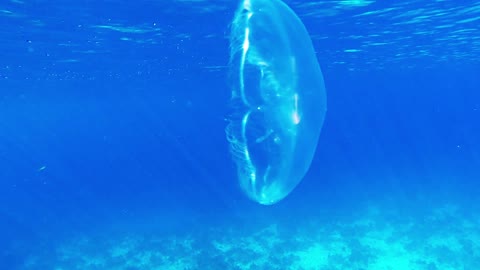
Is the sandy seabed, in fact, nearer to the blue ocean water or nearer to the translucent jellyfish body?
the blue ocean water

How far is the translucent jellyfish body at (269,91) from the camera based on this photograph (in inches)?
158

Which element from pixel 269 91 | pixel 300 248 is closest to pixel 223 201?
pixel 300 248

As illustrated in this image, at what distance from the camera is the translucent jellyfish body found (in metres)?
4.00

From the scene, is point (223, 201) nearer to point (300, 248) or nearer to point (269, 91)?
point (300, 248)

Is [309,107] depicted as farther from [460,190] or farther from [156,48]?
[460,190]

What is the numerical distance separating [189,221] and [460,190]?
539 inches

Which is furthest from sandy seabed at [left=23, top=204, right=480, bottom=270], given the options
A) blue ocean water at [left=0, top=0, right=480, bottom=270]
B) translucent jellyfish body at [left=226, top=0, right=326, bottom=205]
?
translucent jellyfish body at [left=226, top=0, right=326, bottom=205]

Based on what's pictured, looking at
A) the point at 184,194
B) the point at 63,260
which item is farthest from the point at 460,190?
the point at 63,260

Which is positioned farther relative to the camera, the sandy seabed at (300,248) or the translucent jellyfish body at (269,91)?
the sandy seabed at (300,248)

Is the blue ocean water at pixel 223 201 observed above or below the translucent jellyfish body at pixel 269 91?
above

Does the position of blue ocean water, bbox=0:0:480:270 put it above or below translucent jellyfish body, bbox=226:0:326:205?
above

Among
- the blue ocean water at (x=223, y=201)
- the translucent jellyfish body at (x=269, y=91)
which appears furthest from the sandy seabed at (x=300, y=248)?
the translucent jellyfish body at (x=269, y=91)

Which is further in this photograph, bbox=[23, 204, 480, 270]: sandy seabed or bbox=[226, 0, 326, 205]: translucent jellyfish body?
bbox=[23, 204, 480, 270]: sandy seabed

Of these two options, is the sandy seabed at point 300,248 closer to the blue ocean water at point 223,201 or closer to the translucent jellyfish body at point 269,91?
the blue ocean water at point 223,201
